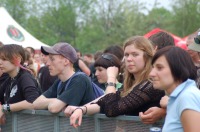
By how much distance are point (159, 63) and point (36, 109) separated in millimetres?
2277

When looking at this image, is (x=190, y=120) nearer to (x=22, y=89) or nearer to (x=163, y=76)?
(x=163, y=76)

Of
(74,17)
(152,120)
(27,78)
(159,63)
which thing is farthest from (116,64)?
(74,17)

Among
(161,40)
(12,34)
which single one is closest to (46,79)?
(161,40)

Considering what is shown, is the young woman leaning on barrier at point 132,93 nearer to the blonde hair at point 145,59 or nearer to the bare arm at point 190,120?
the blonde hair at point 145,59

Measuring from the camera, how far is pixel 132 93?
4.13 metres

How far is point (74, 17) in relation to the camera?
58.0 meters

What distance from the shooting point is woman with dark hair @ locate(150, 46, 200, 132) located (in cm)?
317

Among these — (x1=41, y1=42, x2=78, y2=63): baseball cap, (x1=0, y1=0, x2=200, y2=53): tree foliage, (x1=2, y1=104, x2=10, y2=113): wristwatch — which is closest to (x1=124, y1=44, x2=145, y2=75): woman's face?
(x1=41, y1=42, x2=78, y2=63): baseball cap

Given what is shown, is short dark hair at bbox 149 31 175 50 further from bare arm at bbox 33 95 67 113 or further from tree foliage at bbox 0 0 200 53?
tree foliage at bbox 0 0 200 53

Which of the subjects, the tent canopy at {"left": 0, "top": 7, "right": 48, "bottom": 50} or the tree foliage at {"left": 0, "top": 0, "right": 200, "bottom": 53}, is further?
the tree foliage at {"left": 0, "top": 0, "right": 200, "bottom": 53}

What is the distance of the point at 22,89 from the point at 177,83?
2.75m

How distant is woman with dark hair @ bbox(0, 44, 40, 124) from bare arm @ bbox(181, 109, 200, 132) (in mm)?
2662

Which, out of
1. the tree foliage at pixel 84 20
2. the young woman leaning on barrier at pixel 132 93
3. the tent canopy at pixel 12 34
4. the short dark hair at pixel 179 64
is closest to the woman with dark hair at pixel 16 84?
the young woman leaning on barrier at pixel 132 93

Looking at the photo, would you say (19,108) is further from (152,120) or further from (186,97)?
(186,97)
